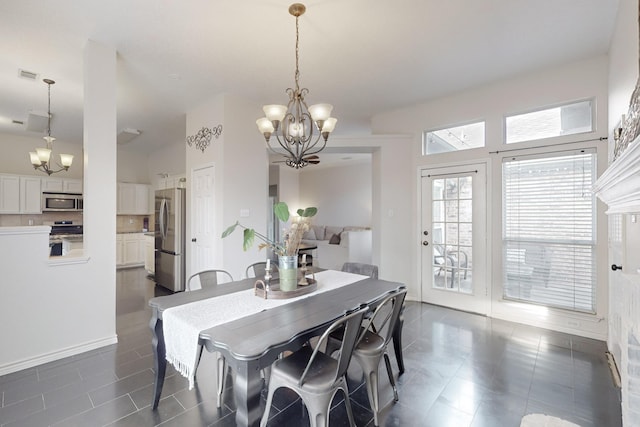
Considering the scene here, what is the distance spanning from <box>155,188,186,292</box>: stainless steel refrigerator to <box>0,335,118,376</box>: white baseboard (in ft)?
6.34

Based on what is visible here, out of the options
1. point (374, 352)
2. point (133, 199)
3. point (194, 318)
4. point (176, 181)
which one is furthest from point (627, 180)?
point (133, 199)

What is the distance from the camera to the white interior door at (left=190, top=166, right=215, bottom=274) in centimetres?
429

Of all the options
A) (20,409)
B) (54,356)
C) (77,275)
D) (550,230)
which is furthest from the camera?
(550,230)

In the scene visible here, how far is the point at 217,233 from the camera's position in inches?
163

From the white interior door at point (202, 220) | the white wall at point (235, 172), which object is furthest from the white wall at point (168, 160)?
the white wall at point (235, 172)

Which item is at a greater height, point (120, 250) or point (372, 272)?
point (372, 272)

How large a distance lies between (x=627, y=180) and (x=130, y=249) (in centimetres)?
843

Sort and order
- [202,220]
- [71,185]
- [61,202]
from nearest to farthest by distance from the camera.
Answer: [202,220]
[61,202]
[71,185]

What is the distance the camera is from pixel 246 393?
1279mm

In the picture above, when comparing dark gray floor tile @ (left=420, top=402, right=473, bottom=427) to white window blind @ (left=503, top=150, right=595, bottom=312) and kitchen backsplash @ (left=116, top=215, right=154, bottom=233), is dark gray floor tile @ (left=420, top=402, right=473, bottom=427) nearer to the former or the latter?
white window blind @ (left=503, top=150, right=595, bottom=312)

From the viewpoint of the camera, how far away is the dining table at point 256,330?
1.29 meters

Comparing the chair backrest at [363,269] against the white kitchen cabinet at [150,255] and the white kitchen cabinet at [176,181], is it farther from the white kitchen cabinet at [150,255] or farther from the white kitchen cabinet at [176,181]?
the white kitchen cabinet at [150,255]

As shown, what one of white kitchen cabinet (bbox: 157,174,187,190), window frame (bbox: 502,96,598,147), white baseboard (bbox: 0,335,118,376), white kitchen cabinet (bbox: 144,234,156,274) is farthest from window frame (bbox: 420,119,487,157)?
white kitchen cabinet (bbox: 144,234,156,274)

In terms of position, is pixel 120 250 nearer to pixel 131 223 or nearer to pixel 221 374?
pixel 131 223
